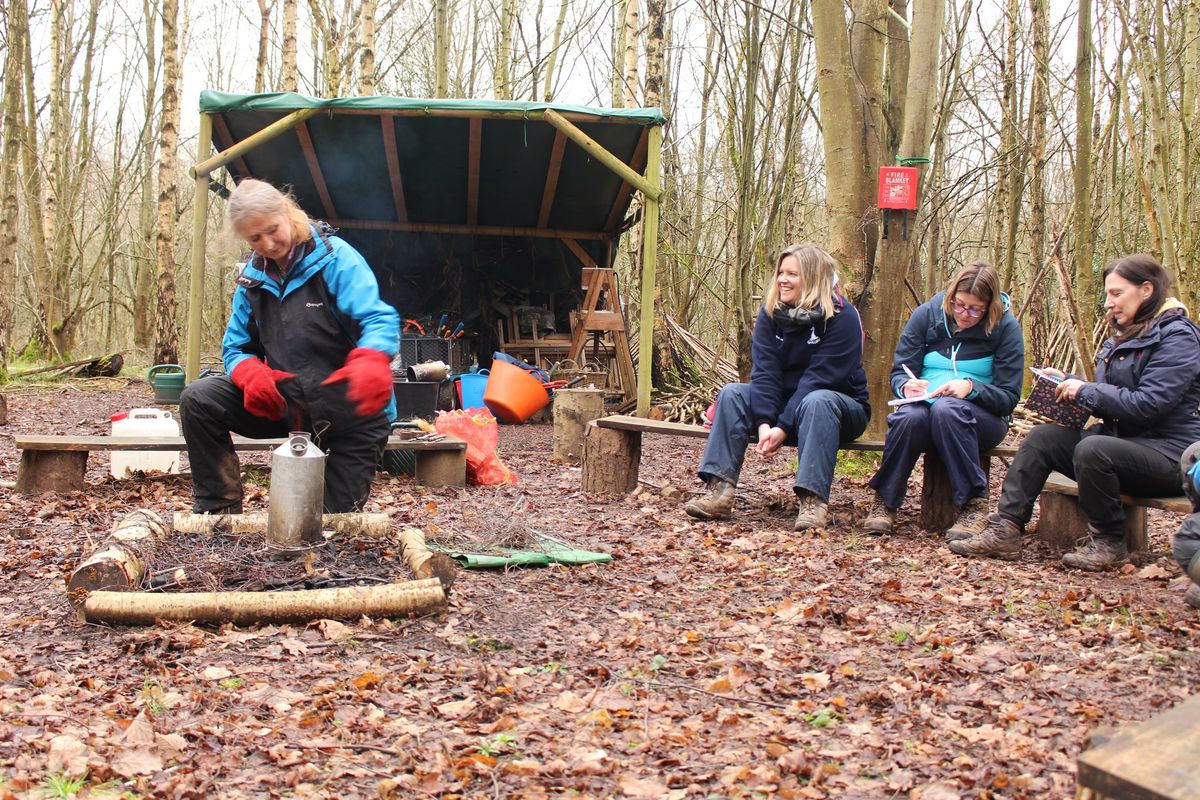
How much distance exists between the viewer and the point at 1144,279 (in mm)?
4105

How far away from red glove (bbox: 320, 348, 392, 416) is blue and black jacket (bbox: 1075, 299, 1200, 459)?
292 centimetres

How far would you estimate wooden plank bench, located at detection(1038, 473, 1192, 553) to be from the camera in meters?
4.40

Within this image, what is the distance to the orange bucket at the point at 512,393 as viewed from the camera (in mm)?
9852

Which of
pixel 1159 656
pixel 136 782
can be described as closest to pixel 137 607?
pixel 136 782

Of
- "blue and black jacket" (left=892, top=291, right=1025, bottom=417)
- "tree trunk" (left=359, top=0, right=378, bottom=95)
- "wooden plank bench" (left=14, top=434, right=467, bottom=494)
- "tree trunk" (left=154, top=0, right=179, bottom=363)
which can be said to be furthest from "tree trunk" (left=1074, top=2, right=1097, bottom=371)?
"tree trunk" (left=154, top=0, right=179, bottom=363)

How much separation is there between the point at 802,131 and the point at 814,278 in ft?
36.0

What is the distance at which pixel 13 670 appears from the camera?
9.43ft

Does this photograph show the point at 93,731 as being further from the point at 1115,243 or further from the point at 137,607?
the point at 1115,243

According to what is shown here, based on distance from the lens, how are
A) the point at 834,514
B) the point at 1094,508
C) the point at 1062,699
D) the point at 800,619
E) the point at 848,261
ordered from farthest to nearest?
the point at 848,261, the point at 834,514, the point at 1094,508, the point at 800,619, the point at 1062,699

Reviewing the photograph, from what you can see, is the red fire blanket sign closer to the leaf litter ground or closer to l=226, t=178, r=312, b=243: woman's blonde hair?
the leaf litter ground

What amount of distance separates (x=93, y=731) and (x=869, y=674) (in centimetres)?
217

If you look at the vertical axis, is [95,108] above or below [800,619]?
above

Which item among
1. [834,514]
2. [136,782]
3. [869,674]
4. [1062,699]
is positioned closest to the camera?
[136,782]

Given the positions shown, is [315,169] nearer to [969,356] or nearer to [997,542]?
Answer: [969,356]
